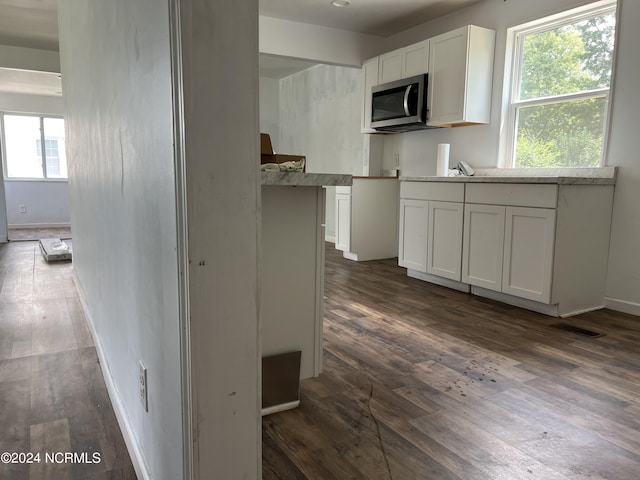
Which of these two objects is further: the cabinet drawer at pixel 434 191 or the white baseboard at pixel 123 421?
the cabinet drawer at pixel 434 191

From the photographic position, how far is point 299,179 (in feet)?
4.79

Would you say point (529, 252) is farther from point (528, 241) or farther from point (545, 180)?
point (545, 180)

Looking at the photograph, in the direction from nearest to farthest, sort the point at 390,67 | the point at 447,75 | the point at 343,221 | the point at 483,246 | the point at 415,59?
the point at 483,246 < the point at 447,75 < the point at 415,59 < the point at 390,67 < the point at 343,221

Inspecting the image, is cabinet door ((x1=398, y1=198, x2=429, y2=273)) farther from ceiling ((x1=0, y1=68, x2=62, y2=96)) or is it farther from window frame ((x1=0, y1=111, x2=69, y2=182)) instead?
window frame ((x1=0, y1=111, x2=69, y2=182))

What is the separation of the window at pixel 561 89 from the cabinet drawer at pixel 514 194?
674 mm

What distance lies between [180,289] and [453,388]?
1469 mm

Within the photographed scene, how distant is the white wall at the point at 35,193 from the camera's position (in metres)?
8.01

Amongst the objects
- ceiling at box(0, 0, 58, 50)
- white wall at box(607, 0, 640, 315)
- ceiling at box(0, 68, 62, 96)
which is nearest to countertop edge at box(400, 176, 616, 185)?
white wall at box(607, 0, 640, 315)

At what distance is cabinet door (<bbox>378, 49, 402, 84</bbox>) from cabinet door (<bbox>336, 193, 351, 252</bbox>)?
1.30 meters

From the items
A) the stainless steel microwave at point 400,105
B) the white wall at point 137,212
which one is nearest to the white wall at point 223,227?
the white wall at point 137,212

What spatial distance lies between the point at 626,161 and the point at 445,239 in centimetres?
134

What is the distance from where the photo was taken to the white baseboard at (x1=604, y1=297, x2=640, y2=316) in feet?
10.1

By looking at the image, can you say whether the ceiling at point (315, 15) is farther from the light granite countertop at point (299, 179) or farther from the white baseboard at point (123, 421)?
the white baseboard at point (123, 421)

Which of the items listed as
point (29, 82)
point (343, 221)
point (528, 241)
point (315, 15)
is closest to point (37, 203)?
point (29, 82)
